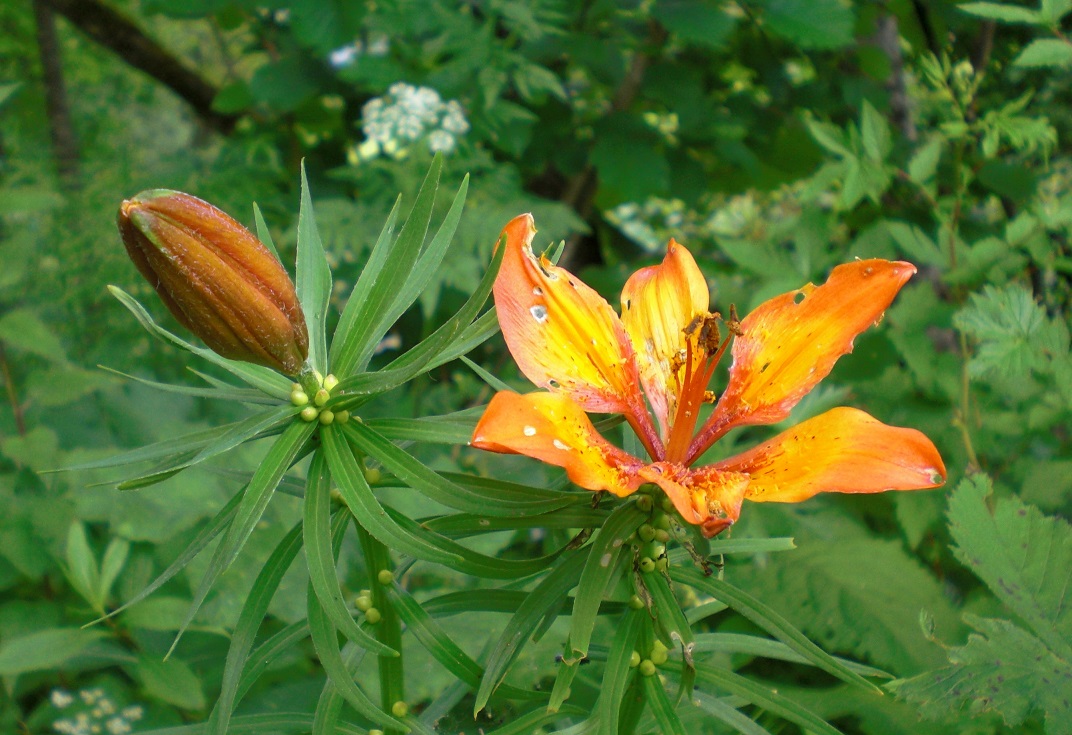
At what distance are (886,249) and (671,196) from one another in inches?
30.7

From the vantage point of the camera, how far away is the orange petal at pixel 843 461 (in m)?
0.53

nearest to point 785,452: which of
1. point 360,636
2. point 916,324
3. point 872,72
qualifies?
point 360,636

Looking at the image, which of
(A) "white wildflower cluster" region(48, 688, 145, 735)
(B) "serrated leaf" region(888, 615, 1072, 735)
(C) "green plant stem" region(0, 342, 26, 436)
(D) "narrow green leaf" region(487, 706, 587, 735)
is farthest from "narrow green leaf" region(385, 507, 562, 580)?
(C) "green plant stem" region(0, 342, 26, 436)

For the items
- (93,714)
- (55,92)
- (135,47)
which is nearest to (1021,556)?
(93,714)

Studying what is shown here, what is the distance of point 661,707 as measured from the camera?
2.06 feet

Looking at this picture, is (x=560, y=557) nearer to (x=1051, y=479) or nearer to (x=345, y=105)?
(x=1051, y=479)

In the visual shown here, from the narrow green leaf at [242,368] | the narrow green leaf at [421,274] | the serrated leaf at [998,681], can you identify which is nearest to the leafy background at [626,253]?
the serrated leaf at [998,681]

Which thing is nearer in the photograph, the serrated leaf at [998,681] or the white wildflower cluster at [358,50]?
the serrated leaf at [998,681]

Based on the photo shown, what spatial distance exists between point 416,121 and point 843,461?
1.45 m

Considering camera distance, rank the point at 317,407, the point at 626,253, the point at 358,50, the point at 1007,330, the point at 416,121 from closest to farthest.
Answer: the point at 317,407
the point at 1007,330
the point at 416,121
the point at 358,50
the point at 626,253

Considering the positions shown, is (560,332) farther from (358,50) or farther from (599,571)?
(358,50)

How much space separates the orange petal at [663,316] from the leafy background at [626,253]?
12.1 inches

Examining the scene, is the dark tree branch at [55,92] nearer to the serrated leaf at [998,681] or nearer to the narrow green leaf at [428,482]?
the narrow green leaf at [428,482]

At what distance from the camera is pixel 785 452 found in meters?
0.60
